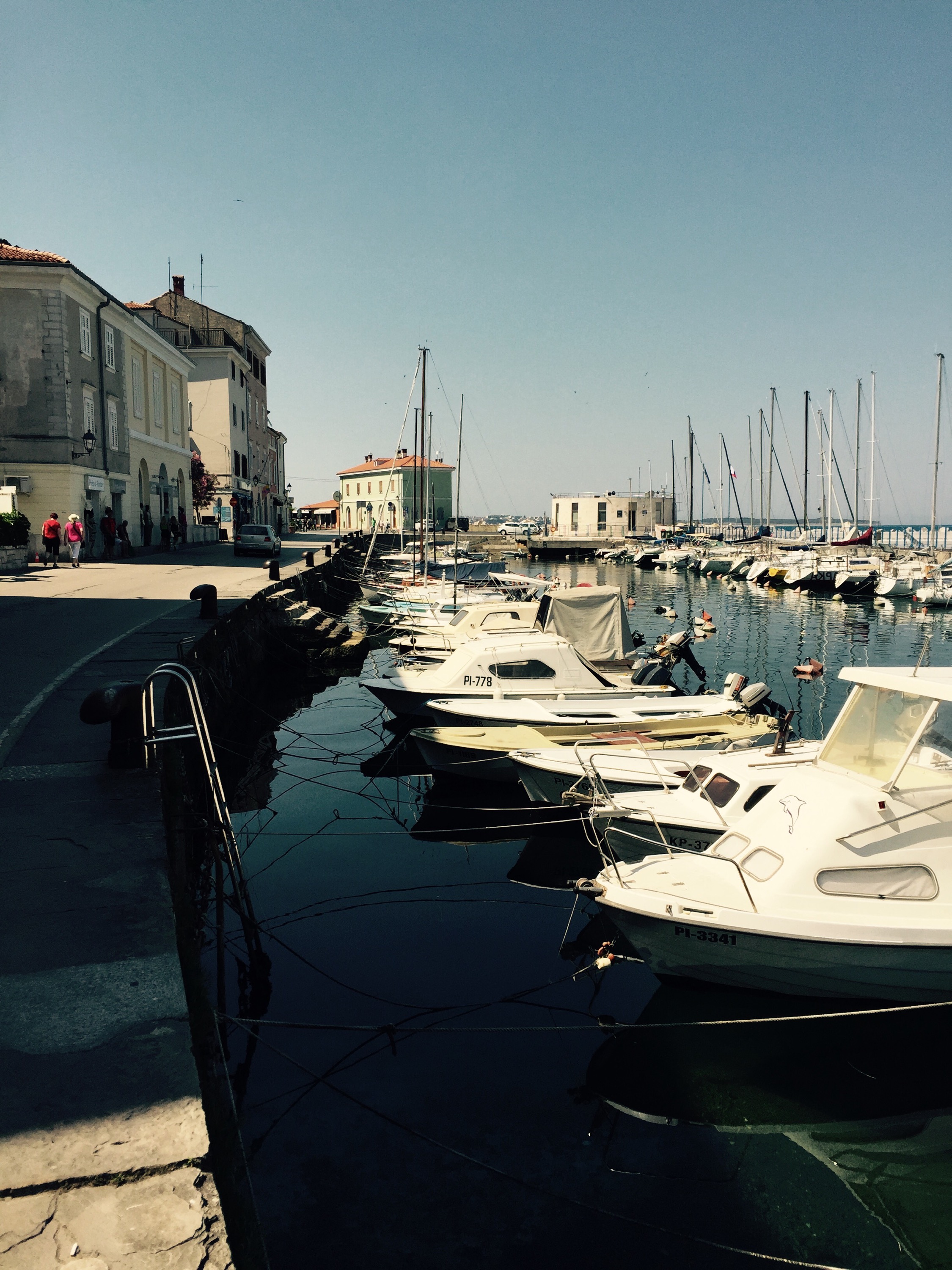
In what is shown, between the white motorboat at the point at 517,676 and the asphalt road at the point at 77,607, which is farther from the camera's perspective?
the white motorboat at the point at 517,676

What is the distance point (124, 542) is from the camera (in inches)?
1399

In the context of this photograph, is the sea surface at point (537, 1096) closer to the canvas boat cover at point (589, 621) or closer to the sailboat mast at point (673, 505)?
the canvas boat cover at point (589, 621)

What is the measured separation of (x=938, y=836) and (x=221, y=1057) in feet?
18.3

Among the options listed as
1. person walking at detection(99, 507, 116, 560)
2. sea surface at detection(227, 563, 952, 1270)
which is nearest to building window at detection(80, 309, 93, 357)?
person walking at detection(99, 507, 116, 560)

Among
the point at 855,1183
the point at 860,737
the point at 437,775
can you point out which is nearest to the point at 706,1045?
the point at 855,1183

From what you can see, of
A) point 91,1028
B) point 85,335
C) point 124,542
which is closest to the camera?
point 91,1028

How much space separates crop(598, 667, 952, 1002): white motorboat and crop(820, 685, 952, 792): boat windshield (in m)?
0.01

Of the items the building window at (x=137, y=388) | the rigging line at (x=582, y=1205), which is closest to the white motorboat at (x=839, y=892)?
the rigging line at (x=582, y=1205)

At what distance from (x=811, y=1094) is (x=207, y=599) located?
1565 centimetres

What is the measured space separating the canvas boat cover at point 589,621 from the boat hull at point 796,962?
1232 cm

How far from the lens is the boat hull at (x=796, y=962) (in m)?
7.12

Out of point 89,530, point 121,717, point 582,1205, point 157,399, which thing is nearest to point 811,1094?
point 582,1205

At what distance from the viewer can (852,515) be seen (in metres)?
68.2

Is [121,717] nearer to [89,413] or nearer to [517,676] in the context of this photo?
[517,676]
